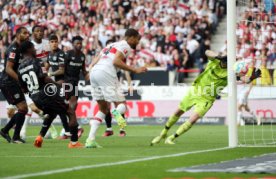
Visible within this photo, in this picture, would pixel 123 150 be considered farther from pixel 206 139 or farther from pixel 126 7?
pixel 126 7

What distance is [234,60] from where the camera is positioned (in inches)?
640

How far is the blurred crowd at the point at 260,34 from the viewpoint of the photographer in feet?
60.7

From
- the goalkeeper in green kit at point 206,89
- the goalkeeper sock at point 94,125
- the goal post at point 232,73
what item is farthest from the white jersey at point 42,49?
the goal post at point 232,73

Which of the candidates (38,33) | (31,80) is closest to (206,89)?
(31,80)

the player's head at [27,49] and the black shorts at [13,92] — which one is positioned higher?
the player's head at [27,49]

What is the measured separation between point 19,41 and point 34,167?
251 inches

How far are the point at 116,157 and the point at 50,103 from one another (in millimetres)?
2957

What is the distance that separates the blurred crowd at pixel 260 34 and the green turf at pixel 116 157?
2.15 meters

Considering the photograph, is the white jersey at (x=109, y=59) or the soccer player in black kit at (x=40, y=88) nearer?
the soccer player in black kit at (x=40, y=88)

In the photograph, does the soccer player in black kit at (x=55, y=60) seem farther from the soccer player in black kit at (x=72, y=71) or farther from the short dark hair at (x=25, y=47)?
the short dark hair at (x=25, y=47)

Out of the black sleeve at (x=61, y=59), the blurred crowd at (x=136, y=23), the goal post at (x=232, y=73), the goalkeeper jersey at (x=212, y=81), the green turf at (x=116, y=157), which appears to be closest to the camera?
the green turf at (x=116, y=157)

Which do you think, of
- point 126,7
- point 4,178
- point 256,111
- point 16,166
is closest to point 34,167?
point 16,166

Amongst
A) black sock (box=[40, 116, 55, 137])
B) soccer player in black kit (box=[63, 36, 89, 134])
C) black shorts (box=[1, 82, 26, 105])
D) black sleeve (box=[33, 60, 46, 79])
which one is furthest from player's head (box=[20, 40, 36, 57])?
soccer player in black kit (box=[63, 36, 89, 134])

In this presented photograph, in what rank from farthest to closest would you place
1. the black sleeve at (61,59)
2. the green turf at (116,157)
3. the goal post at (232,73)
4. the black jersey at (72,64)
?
the black jersey at (72,64) < the black sleeve at (61,59) < the goal post at (232,73) < the green turf at (116,157)
